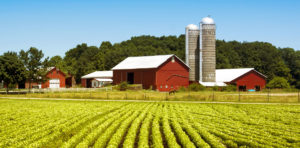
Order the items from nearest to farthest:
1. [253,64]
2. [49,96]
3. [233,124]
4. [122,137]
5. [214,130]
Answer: [122,137] < [214,130] < [233,124] < [49,96] < [253,64]

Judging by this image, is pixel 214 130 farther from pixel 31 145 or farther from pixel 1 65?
pixel 1 65

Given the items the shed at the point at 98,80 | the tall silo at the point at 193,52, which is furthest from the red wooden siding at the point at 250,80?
the shed at the point at 98,80

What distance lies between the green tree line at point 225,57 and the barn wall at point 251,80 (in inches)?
1554

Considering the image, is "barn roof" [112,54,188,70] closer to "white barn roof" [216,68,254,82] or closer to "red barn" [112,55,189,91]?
"red barn" [112,55,189,91]

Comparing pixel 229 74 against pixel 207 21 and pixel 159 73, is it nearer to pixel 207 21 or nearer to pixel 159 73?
pixel 207 21

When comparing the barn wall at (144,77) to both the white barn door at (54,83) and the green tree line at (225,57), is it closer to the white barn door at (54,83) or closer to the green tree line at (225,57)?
the white barn door at (54,83)

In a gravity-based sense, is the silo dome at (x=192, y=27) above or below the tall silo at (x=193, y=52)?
above

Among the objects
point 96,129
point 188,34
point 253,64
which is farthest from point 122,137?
point 253,64

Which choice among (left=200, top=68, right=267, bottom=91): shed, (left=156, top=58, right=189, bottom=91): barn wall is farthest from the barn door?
(left=200, top=68, right=267, bottom=91): shed

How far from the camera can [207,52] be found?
6625cm

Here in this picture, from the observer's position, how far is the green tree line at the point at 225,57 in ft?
355

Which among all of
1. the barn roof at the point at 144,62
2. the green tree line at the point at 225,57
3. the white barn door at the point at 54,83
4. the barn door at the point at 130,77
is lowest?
the white barn door at the point at 54,83

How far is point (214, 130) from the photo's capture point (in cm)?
1588

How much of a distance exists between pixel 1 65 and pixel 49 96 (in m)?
14.8
